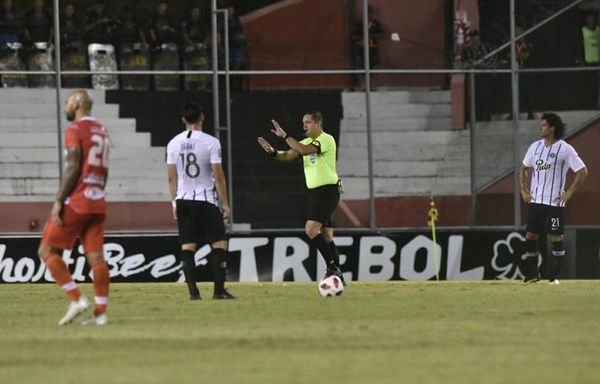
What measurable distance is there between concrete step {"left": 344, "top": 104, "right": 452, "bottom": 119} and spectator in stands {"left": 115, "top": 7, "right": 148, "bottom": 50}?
3866 millimetres

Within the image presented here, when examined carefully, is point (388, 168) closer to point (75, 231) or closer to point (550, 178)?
point (550, 178)

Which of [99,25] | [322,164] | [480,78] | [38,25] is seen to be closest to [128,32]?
[99,25]

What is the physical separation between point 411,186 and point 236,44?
394 cm

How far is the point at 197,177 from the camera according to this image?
1691 centimetres

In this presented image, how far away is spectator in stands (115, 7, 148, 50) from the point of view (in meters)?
27.3

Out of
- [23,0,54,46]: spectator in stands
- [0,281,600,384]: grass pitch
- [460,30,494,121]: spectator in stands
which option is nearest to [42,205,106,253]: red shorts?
[0,281,600,384]: grass pitch

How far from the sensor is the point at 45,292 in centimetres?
2020

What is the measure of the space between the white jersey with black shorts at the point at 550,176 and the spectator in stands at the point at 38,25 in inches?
392

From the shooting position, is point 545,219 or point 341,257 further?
point 341,257

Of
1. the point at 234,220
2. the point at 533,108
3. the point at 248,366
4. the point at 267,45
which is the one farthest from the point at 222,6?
the point at 248,366

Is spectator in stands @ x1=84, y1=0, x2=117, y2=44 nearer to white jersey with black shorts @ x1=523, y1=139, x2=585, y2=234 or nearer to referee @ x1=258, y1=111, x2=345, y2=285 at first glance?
referee @ x1=258, y1=111, x2=345, y2=285

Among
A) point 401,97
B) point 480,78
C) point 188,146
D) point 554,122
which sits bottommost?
point 188,146

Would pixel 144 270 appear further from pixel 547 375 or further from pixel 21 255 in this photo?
pixel 547 375

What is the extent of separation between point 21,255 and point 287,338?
43.7 ft
